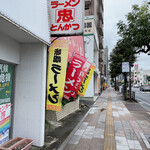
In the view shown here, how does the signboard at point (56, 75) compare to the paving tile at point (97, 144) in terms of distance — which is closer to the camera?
the paving tile at point (97, 144)

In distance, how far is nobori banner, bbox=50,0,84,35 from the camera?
4484mm

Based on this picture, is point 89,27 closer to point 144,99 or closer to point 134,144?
point 144,99

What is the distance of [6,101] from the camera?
4.04 meters

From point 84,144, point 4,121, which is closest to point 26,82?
point 4,121

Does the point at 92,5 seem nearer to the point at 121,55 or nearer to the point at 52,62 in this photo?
the point at 121,55

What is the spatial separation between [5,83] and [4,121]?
112 centimetres

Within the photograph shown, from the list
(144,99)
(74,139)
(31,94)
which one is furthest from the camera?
(144,99)

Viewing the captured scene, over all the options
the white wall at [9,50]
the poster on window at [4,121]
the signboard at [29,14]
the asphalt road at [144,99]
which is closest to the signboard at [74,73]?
the signboard at [29,14]

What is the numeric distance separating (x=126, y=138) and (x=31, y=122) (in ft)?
11.5

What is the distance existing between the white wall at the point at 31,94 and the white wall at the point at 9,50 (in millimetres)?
207

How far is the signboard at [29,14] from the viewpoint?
271cm

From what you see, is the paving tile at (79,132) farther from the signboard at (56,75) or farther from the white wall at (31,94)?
the signboard at (56,75)

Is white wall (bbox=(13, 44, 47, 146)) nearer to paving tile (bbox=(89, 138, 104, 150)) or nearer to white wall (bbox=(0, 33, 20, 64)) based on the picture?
white wall (bbox=(0, 33, 20, 64))

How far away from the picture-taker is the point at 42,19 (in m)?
4.07
